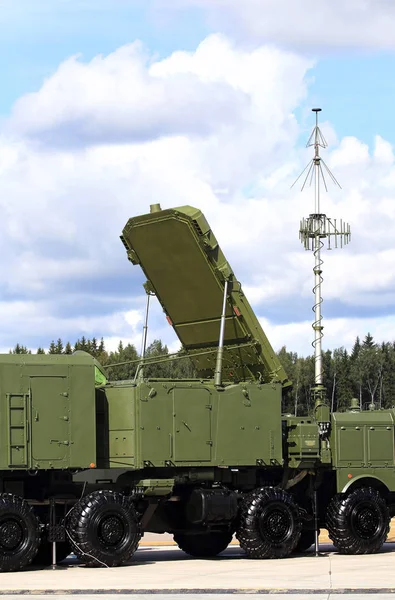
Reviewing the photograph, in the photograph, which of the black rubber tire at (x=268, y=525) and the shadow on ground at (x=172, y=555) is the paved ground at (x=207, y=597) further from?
the black rubber tire at (x=268, y=525)

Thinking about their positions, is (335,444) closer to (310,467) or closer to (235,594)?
(310,467)

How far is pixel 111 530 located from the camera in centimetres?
1875

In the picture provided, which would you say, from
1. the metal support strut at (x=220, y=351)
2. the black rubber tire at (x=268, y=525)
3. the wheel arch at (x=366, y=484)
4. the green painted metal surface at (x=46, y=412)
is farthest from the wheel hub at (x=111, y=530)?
Answer: the wheel arch at (x=366, y=484)

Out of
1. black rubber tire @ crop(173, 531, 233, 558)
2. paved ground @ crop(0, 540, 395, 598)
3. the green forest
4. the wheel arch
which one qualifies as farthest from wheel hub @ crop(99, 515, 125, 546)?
the green forest

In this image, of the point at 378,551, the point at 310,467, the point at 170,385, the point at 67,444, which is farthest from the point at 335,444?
the point at 67,444

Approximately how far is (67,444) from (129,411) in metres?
1.38

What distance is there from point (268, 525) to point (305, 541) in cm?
188

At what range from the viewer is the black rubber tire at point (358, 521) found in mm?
21203

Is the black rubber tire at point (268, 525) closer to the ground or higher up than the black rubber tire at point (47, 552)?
higher up

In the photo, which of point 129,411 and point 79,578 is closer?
point 79,578

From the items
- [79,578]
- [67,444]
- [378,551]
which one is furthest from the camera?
[378,551]

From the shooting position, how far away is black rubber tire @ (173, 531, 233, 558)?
71.2ft

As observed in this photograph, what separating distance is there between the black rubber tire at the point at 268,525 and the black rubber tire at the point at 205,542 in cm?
126

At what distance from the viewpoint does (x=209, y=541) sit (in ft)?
71.3
